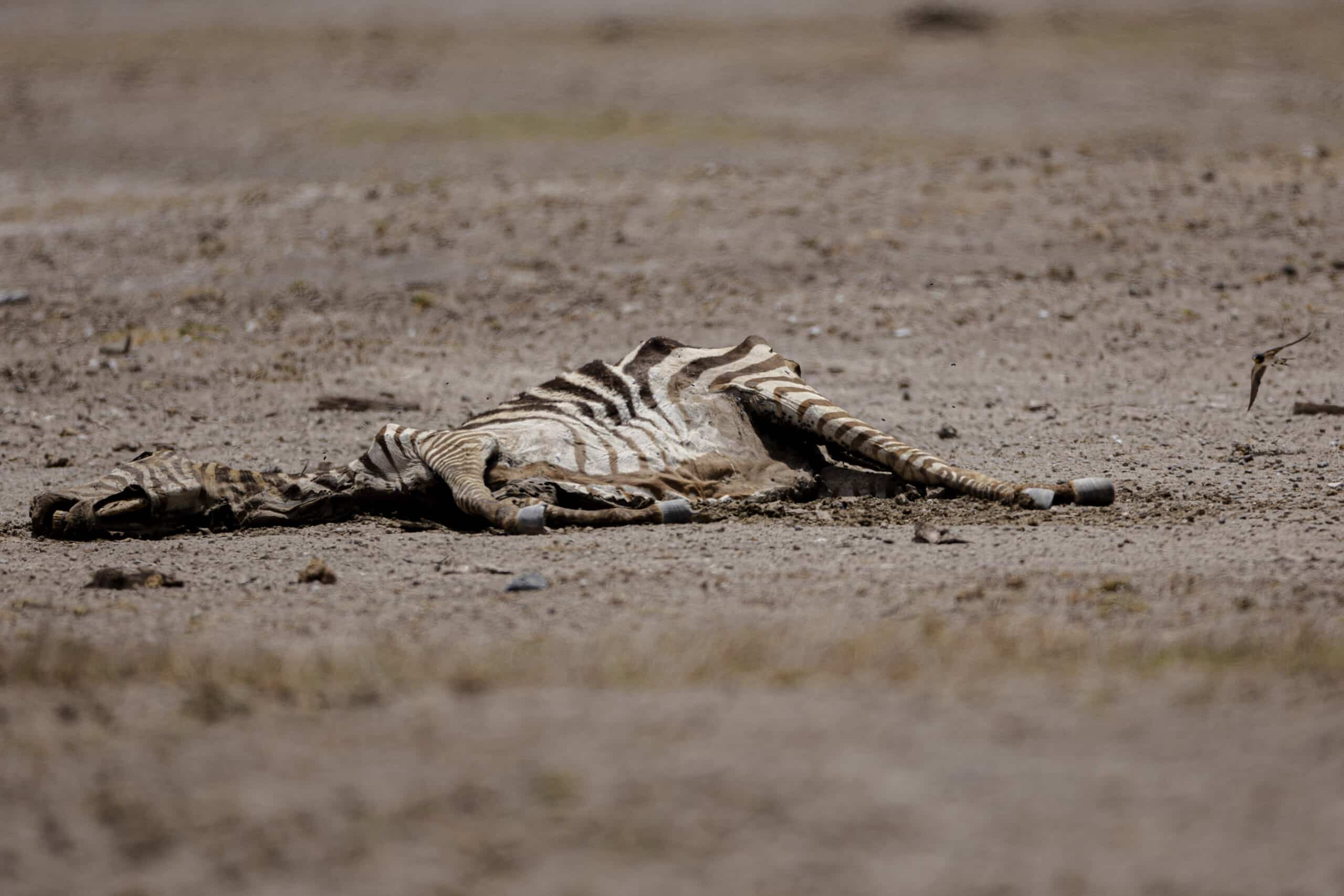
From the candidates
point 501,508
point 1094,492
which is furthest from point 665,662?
point 1094,492

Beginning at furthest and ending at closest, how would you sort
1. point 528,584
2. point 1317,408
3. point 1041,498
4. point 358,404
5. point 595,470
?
point 358,404
point 1317,408
point 595,470
point 1041,498
point 528,584

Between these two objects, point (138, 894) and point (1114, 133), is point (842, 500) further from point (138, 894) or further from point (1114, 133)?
point (1114, 133)

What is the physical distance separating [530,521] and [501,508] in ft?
0.61

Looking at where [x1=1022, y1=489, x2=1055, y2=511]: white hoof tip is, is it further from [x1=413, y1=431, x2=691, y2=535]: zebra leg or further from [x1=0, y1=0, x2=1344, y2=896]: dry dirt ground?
[x1=413, y1=431, x2=691, y2=535]: zebra leg

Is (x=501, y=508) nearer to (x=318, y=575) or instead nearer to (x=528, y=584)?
(x=318, y=575)

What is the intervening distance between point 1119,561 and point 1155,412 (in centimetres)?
380

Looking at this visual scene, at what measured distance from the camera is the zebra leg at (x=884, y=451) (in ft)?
23.6

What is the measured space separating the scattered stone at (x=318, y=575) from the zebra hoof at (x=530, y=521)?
105 cm

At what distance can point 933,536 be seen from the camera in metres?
6.62

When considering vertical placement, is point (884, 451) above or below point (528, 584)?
above

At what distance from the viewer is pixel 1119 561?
609cm

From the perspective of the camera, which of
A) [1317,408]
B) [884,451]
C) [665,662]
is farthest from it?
[1317,408]

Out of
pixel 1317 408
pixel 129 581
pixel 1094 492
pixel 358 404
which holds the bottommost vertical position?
pixel 129 581

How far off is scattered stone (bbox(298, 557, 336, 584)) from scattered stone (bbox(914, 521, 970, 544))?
2.76 m
